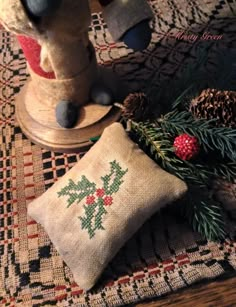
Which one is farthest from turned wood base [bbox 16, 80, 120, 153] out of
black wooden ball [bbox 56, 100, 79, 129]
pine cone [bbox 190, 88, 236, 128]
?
pine cone [bbox 190, 88, 236, 128]

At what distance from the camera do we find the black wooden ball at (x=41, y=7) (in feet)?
1.38

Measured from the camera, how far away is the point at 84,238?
477 mm

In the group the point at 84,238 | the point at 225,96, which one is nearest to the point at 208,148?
the point at 225,96

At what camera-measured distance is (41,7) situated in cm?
42

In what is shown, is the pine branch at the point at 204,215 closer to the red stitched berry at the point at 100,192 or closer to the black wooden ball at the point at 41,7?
the red stitched berry at the point at 100,192

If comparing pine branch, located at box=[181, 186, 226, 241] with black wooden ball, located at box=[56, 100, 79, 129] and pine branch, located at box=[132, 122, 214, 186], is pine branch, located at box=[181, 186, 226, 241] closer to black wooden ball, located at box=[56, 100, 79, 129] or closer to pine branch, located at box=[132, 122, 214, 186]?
pine branch, located at box=[132, 122, 214, 186]

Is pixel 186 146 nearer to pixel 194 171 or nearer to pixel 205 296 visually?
pixel 194 171

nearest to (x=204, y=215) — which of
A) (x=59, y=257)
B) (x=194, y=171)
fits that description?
(x=194, y=171)

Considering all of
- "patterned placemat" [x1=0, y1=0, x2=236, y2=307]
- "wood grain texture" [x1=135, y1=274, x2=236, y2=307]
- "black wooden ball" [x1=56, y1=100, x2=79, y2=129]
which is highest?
"black wooden ball" [x1=56, y1=100, x2=79, y2=129]

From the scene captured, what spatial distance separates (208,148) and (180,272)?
0.48ft

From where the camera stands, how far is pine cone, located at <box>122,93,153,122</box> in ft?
1.75

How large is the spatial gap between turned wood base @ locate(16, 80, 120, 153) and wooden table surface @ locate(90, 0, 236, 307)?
8.1 inches

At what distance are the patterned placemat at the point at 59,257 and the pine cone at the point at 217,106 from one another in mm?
83

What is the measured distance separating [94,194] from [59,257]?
3.2 inches
